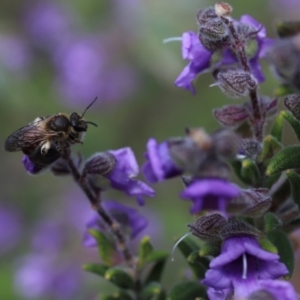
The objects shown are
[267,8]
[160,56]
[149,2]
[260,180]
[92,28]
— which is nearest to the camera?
[260,180]

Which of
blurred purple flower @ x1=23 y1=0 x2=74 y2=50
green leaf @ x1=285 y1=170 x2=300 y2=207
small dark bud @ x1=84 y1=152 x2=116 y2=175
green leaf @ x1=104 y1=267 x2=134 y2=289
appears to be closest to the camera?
green leaf @ x1=285 y1=170 x2=300 y2=207

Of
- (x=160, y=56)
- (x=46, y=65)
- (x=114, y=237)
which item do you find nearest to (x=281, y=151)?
(x=114, y=237)

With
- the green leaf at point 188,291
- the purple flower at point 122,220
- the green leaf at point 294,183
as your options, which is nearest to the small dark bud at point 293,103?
the green leaf at point 294,183

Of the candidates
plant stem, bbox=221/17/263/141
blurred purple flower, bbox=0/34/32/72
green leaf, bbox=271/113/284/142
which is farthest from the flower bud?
blurred purple flower, bbox=0/34/32/72

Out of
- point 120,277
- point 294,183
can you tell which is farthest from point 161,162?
point 120,277

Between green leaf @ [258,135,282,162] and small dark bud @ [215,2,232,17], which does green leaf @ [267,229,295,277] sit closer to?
green leaf @ [258,135,282,162]

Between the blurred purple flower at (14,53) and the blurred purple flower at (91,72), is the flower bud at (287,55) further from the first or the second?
the blurred purple flower at (91,72)

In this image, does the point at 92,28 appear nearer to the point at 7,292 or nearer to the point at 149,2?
the point at 149,2
